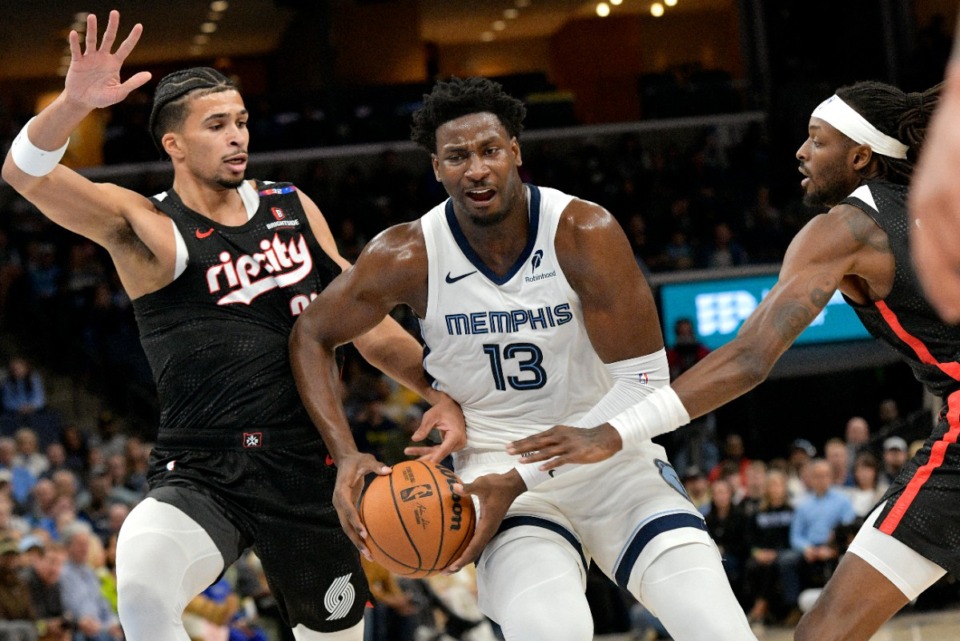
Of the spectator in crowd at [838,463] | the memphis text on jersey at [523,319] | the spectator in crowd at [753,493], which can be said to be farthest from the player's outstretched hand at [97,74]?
the spectator in crowd at [838,463]

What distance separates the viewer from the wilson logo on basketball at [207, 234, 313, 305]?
4641 millimetres

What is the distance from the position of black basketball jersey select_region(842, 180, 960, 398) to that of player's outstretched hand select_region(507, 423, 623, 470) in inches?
39.3

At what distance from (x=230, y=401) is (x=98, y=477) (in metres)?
6.66

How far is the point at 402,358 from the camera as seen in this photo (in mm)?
4695

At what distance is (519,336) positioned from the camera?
4188 millimetres

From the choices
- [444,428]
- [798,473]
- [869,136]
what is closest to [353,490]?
[444,428]

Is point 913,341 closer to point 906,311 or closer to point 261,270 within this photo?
point 906,311

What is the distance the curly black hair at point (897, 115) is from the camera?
4168 millimetres

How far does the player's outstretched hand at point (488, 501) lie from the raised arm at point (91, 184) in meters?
1.40

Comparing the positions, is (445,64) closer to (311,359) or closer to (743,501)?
(743,501)

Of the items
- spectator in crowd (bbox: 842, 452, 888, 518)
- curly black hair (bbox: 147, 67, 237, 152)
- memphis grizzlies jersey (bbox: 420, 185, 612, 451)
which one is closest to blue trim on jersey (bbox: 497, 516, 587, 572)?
memphis grizzlies jersey (bbox: 420, 185, 612, 451)

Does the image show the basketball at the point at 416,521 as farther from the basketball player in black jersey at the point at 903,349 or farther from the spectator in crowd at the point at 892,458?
the spectator in crowd at the point at 892,458

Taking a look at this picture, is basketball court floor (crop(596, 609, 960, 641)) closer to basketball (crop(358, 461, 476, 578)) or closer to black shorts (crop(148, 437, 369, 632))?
black shorts (crop(148, 437, 369, 632))

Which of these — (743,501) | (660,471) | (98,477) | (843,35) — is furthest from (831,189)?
(843,35)
